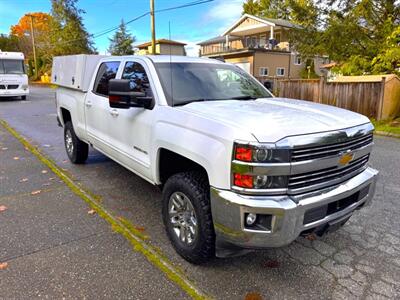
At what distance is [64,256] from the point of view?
3.12 metres

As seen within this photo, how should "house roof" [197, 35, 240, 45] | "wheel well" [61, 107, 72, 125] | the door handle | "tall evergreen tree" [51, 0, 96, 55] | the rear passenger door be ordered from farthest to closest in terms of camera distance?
"tall evergreen tree" [51, 0, 96, 55] → "house roof" [197, 35, 240, 45] → "wheel well" [61, 107, 72, 125] → the rear passenger door → the door handle

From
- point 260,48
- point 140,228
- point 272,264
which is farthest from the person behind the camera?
point 260,48

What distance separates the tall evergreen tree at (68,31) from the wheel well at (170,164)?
50.5 meters

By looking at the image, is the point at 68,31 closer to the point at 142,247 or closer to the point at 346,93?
the point at 346,93

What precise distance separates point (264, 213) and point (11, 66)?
20.9 metres

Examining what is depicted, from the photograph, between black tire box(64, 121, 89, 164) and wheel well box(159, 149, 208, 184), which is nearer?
wheel well box(159, 149, 208, 184)

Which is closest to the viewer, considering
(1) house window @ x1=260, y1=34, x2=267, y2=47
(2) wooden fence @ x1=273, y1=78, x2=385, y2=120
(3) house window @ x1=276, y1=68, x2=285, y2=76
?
(2) wooden fence @ x1=273, y1=78, x2=385, y2=120

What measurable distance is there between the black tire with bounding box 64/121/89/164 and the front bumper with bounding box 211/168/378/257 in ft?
13.4

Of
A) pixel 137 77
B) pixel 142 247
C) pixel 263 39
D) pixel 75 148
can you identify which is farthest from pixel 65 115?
pixel 263 39

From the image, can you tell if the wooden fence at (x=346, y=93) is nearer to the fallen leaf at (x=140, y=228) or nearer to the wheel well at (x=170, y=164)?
the wheel well at (x=170, y=164)

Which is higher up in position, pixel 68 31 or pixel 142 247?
pixel 68 31

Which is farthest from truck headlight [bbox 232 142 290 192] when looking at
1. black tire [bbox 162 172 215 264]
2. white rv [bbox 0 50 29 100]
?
white rv [bbox 0 50 29 100]

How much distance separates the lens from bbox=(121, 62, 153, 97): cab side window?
3713mm

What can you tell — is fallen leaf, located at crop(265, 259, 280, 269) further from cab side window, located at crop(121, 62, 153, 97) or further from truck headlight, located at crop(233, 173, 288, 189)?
cab side window, located at crop(121, 62, 153, 97)
